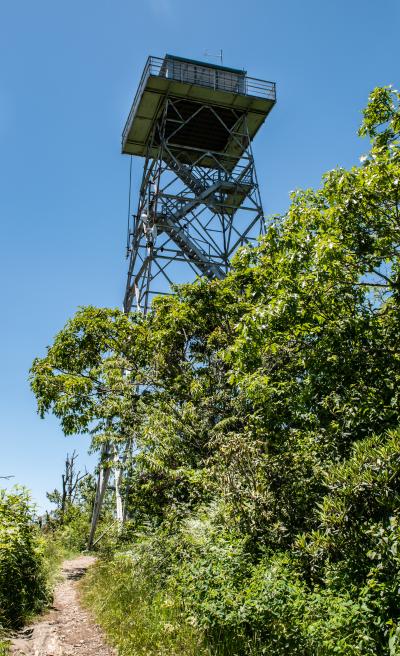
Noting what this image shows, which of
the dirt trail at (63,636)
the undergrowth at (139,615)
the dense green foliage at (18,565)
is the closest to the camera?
the undergrowth at (139,615)

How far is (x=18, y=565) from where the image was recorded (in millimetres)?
10891

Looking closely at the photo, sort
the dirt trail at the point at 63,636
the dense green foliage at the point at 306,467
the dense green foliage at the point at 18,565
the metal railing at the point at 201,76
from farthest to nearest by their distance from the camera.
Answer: the metal railing at the point at 201,76, the dense green foliage at the point at 18,565, the dirt trail at the point at 63,636, the dense green foliage at the point at 306,467

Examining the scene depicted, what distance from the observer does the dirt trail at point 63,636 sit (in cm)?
Answer: 840

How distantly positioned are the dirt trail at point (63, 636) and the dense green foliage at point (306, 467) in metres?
0.50

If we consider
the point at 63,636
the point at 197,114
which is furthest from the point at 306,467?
the point at 197,114

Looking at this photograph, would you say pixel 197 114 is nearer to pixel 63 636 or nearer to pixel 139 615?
pixel 139 615

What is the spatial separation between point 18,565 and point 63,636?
1945 mm

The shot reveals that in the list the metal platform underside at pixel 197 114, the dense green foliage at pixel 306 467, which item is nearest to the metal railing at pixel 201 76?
the metal platform underside at pixel 197 114

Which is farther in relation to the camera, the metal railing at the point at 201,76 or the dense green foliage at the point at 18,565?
the metal railing at the point at 201,76

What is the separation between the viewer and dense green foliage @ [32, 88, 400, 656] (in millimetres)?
6129

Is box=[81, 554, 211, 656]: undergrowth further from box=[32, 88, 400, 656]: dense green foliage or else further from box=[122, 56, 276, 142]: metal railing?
box=[122, 56, 276, 142]: metal railing

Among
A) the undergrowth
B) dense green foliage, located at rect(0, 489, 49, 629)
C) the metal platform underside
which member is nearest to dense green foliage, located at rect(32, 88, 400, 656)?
the undergrowth

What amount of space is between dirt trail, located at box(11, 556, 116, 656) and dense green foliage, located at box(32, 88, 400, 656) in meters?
0.50

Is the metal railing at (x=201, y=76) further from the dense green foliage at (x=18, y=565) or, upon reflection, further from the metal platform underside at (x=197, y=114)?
the dense green foliage at (x=18, y=565)
